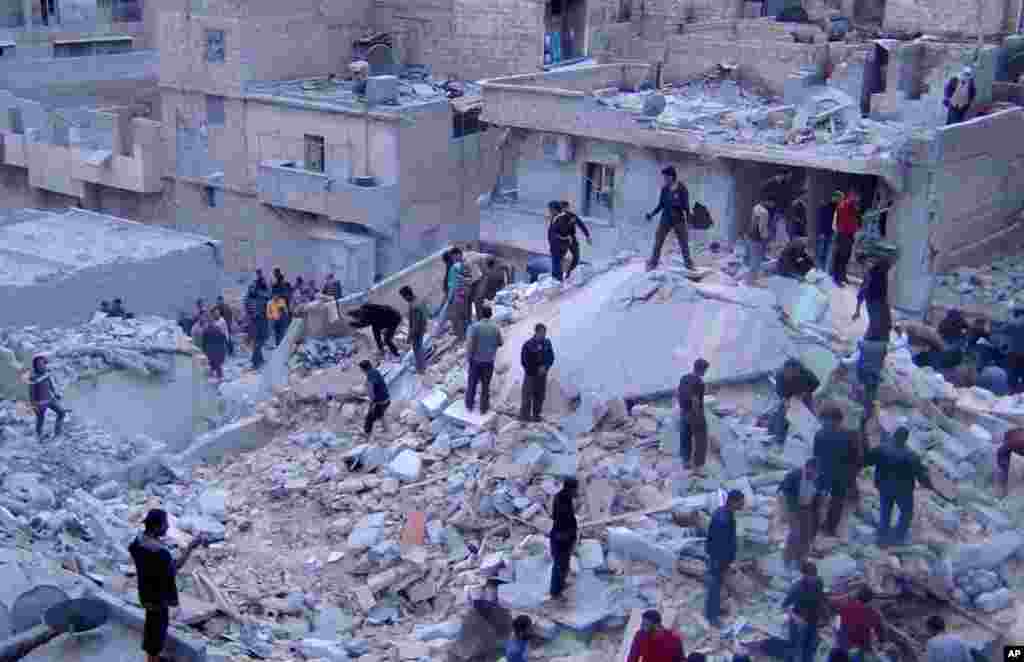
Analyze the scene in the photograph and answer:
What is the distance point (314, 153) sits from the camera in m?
27.9

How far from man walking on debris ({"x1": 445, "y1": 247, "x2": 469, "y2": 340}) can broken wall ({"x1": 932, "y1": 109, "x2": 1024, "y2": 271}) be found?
7866mm

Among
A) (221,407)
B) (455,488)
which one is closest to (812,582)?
(455,488)

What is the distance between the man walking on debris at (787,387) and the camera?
42.6 feet

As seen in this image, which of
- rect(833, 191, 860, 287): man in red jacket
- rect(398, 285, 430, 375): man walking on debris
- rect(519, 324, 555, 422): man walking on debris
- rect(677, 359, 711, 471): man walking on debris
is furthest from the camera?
rect(398, 285, 430, 375): man walking on debris

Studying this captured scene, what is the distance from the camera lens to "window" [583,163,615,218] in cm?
2325

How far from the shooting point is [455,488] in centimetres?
1353

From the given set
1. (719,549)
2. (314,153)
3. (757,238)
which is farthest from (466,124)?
(719,549)

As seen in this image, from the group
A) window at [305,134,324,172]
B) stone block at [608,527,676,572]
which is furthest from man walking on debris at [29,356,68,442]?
window at [305,134,324,172]

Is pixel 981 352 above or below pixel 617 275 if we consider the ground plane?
below

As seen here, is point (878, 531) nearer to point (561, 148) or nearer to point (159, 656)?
point (159, 656)

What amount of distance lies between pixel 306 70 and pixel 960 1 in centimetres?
1408

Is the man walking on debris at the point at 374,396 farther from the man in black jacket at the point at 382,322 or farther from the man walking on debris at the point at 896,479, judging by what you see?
the man walking on debris at the point at 896,479

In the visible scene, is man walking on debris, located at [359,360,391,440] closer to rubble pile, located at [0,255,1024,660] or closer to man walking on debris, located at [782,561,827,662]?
rubble pile, located at [0,255,1024,660]

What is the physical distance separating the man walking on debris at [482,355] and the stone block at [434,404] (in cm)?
40
